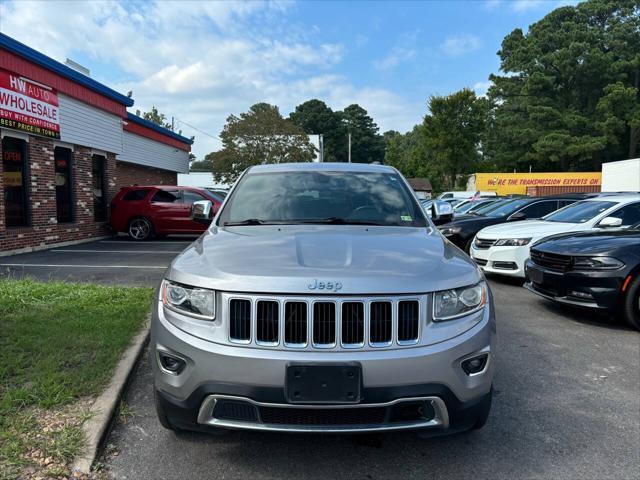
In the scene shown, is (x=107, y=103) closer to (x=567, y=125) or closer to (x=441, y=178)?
(x=567, y=125)

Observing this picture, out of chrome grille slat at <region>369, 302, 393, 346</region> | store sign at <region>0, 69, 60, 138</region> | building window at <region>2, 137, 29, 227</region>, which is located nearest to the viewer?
chrome grille slat at <region>369, 302, 393, 346</region>

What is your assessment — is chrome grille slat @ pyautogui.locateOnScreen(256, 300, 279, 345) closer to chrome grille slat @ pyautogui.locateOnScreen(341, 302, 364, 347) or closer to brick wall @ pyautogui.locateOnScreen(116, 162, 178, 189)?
chrome grille slat @ pyautogui.locateOnScreen(341, 302, 364, 347)

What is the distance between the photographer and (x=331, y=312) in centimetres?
231

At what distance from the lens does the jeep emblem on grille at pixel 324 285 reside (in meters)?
2.31

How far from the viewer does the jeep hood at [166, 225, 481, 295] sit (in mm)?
2346

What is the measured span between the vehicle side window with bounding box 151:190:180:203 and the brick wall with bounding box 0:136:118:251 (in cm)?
195

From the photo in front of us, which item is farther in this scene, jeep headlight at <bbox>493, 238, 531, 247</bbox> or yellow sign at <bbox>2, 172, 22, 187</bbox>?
yellow sign at <bbox>2, 172, 22, 187</bbox>

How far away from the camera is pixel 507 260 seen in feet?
25.7

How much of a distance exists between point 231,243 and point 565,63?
51949 millimetres

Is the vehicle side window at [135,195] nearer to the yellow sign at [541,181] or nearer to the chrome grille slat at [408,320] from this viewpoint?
the chrome grille slat at [408,320]

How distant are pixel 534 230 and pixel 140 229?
11.0 m

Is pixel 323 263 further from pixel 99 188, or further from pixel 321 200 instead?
pixel 99 188

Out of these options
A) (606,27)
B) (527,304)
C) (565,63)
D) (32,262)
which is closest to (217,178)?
(32,262)

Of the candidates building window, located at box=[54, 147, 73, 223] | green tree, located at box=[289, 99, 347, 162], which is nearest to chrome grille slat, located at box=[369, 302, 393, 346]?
building window, located at box=[54, 147, 73, 223]
